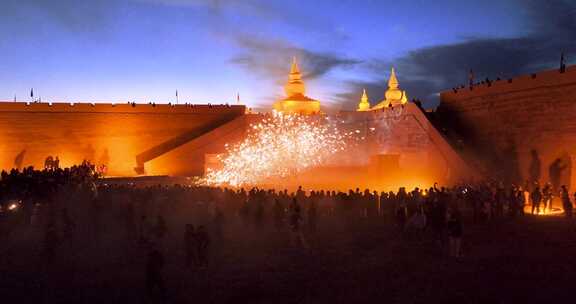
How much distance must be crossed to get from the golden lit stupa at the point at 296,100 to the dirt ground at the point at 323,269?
911 inches

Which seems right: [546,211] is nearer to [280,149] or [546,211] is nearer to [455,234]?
[455,234]

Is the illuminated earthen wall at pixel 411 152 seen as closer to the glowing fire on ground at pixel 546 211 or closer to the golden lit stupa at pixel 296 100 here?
the glowing fire on ground at pixel 546 211

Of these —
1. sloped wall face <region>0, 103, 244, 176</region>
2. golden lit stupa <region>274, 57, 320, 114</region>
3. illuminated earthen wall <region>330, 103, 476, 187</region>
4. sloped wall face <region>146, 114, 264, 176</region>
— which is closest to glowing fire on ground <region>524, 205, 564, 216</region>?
illuminated earthen wall <region>330, 103, 476, 187</region>

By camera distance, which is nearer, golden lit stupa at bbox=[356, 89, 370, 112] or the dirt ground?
the dirt ground

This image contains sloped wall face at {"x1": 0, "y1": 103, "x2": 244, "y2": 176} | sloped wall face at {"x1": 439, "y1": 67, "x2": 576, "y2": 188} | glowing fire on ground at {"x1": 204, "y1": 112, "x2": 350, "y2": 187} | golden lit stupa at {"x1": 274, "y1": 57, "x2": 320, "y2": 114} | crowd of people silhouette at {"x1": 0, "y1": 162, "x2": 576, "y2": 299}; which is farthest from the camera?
golden lit stupa at {"x1": 274, "y1": 57, "x2": 320, "y2": 114}

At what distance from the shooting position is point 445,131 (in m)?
22.9

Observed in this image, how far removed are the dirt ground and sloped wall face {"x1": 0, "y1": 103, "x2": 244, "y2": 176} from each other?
15320mm

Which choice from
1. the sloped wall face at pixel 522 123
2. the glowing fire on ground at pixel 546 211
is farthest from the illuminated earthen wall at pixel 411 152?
the glowing fire on ground at pixel 546 211

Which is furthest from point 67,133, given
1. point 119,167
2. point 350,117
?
point 350,117

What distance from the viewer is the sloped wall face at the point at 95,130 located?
2616 centimetres

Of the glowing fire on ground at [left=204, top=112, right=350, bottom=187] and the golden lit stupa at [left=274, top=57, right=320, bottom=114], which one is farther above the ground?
the golden lit stupa at [left=274, top=57, right=320, bottom=114]

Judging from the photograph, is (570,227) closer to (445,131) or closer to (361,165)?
(445,131)

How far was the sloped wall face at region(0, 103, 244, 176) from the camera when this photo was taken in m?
26.2

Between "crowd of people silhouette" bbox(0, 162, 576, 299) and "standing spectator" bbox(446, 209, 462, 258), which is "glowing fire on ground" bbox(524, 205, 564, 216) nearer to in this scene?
"crowd of people silhouette" bbox(0, 162, 576, 299)
